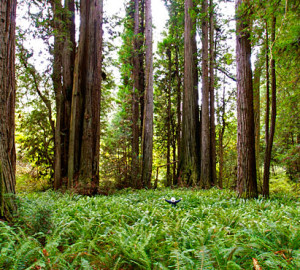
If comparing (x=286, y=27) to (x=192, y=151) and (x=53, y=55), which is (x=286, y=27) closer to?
(x=192, y=151)

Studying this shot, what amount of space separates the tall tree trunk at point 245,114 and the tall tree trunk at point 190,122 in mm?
3913

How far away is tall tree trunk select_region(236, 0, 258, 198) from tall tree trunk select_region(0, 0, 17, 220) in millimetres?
4702

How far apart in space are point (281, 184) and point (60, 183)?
9990mm

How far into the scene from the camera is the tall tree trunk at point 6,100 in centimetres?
261

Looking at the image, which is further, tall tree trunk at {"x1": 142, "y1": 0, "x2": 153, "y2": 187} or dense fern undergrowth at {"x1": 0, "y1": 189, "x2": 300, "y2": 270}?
tall tree trunk at {"x1": 142, "y1": 0, "x2": 153, "y2": 187}

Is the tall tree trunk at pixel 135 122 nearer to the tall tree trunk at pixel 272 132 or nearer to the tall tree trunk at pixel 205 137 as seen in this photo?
the tall tree trunk at pixel 205 137

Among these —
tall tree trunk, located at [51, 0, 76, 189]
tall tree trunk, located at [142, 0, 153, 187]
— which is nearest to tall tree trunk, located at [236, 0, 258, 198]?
tall tree trunk, located at [142, 0, 153, 187]

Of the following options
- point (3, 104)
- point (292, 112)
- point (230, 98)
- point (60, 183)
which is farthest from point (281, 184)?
point (3, 104)

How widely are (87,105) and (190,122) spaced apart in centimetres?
486

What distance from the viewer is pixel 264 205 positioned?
166 inches

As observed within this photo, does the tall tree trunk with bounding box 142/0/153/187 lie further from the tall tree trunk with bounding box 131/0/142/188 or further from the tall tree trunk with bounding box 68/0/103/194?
the tall tree trunk with bounding box 68/0/103/194

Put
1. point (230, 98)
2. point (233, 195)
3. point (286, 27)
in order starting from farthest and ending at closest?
1. point (230, 98)
2. point (233, 195)
3. point (286, 27)

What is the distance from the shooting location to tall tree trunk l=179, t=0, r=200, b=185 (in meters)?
9.34

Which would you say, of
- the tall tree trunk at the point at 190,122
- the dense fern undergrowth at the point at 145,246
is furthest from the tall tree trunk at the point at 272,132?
the tall tree trunk at the point at 190,122
